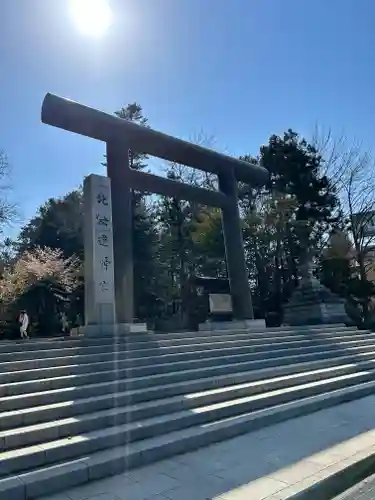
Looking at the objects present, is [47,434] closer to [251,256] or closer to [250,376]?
[250,376]

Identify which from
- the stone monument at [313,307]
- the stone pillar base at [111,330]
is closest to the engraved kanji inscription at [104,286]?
the stone pillar base at [111,330]

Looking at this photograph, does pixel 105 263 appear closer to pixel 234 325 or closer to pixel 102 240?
pixel 102 240

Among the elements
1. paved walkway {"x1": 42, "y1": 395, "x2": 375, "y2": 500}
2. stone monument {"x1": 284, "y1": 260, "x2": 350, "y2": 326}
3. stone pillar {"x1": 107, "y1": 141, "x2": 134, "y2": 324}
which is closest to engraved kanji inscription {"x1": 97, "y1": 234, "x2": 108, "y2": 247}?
stone pillar {"x1": 107, "y1": 141, "x2": 134, "y2": 324}

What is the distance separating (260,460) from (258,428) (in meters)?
1.30

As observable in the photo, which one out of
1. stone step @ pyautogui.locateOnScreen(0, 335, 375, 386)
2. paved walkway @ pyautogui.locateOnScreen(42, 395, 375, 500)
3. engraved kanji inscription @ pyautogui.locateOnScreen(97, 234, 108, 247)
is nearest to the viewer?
paved walkway @ pyautogui.locateOnScreen(42, 395, 375, 500)

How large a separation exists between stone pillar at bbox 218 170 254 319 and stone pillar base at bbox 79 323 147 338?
447 centimetres

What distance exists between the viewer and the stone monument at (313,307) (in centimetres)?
1727

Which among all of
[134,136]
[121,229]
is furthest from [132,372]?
[134,136]

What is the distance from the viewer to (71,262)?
2430cm

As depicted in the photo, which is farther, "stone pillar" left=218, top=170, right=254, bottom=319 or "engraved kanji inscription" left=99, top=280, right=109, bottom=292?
"stone pillar" left=218, top=170, right=254, bottom=319

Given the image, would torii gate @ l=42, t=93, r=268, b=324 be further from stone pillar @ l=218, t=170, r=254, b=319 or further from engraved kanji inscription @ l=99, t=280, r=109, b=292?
engraved kanji inscription @ l=99, t=280, r=109, b=292

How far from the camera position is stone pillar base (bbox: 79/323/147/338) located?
871 centimetres

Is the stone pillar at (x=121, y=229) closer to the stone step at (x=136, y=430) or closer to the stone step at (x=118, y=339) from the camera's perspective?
the stone step at (x=118, y=339)

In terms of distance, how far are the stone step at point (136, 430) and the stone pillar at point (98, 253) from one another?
4.07 metres
